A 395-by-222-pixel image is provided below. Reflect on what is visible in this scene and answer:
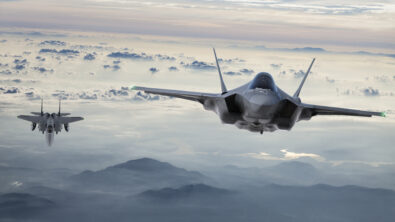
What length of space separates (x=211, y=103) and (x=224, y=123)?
8.09 ft

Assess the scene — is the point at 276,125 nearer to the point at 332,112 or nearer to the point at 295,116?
the point at 295,116

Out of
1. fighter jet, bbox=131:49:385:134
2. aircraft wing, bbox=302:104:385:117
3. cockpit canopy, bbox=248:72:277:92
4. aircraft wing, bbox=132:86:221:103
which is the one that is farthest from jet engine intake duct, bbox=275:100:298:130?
aircraft wing, bbox=132:86:221:103

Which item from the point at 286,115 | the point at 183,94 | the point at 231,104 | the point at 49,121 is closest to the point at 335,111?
the point at 286,115

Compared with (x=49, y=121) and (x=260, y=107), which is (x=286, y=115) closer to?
(x=260, y=107)

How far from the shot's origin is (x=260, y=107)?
23016 mm

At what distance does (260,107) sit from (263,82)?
184 cm

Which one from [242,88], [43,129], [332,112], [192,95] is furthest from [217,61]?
[43,129]

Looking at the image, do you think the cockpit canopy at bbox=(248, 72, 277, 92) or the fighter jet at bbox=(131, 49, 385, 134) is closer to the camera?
the fighter jet at bbox=(131, 49, 385, 134)

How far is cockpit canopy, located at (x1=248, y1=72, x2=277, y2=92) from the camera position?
23.9m

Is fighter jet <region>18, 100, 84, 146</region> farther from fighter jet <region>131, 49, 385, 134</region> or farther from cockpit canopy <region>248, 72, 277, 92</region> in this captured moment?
cockpit canopy <region>248, 72, 277, 92</region>

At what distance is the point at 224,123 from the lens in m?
26.1

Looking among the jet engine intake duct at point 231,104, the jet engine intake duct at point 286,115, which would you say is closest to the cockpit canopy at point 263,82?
the jet engine intake duct at point 286,115

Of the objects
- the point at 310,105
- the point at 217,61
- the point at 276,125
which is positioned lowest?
the point at 276,125

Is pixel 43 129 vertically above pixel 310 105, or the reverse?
pixel 43 129
